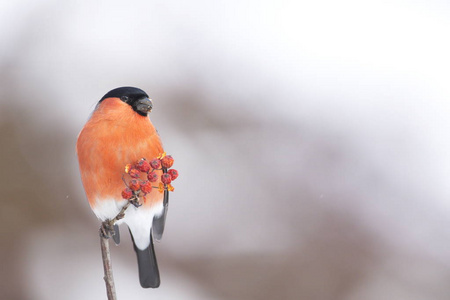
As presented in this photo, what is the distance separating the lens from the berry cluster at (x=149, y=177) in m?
0.99

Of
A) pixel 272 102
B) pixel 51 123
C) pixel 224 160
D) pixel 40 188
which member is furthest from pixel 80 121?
pixel 272 102

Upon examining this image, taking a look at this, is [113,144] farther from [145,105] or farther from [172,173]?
[172,173]

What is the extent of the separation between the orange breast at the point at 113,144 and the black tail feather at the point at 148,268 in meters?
0.31

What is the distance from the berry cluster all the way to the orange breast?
163 millimetres

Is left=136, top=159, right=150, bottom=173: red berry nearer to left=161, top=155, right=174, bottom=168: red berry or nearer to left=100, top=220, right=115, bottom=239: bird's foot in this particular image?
left=161, top=155, right=174, bottom=168: red berry

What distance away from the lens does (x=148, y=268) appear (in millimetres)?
1634

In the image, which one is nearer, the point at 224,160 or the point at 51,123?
the point at 51,123

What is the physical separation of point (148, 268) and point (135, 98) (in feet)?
2.01

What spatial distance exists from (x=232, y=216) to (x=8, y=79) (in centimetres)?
121

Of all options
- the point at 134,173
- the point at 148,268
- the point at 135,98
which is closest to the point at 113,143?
the point at 135,98

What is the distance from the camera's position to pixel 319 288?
2414mm

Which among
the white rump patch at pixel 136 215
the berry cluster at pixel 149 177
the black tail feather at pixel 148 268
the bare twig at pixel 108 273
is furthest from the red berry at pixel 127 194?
the black tail feather at pixel 148 268

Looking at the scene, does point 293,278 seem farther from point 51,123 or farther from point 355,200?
point 51,123

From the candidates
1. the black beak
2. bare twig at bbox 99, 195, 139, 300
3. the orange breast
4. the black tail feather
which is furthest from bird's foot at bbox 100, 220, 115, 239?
the black tail feather
